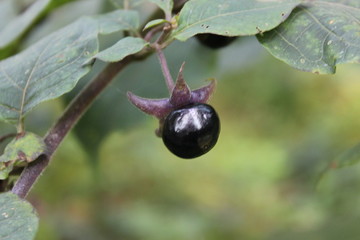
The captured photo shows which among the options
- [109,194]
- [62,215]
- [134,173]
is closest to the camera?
[62,215]

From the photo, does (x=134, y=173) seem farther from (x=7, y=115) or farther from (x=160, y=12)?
(x=7, y=115)

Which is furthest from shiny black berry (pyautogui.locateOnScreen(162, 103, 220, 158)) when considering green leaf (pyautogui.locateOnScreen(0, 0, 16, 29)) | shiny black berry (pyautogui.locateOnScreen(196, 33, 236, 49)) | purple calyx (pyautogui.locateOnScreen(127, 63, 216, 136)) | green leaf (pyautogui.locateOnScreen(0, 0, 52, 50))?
green leaf (pyautogui.locateOnScreen(0, 0, 16, 29))

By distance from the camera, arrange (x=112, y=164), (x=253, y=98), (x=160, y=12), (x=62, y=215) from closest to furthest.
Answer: (x=160, y=12) < (x=62, y=215) < (x=112, y=164) < (x=253, y=98)

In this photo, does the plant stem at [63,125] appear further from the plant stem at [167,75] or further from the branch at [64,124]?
the plant stem at [167,75]

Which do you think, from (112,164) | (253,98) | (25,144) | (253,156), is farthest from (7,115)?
(253,98)

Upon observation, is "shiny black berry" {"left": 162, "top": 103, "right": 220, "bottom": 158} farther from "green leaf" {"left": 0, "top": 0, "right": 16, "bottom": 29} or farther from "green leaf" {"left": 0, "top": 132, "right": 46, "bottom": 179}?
"green leaf" {"left": 0, "top": 0, "right": 16, "bottom": 29}
